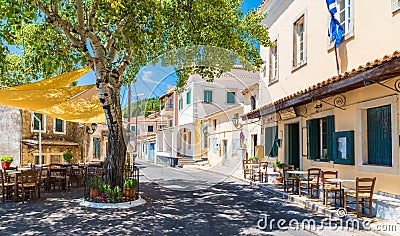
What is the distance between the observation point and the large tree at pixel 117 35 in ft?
28.3

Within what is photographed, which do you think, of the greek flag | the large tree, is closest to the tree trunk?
the large tree

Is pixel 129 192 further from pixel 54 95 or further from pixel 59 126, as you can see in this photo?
pixel 59 126

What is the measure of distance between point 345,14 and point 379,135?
3579mm

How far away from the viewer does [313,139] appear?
11086 mm

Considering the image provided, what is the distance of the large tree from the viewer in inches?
340

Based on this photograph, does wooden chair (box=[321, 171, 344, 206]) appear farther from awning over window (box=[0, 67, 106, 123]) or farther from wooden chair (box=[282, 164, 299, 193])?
awning over window (box=[0, 67, 106, 123])

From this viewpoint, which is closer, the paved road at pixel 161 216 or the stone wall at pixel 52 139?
the paved road at pixel 161 216

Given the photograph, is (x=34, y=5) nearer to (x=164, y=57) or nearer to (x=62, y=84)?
(x=62, y=84)

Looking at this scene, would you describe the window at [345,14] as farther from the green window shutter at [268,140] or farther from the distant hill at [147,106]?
the green window shutter at [268,140]

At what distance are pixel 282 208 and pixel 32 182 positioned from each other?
6.61m

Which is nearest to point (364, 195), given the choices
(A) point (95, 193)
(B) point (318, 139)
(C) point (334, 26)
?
(B) point (318, 139)

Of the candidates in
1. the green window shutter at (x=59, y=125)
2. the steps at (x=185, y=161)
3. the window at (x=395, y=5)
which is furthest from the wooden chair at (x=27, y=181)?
the steps at (x=185, y=161)

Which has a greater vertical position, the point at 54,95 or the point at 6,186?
the point at 54,95

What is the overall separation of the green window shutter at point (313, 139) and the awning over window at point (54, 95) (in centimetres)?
704
